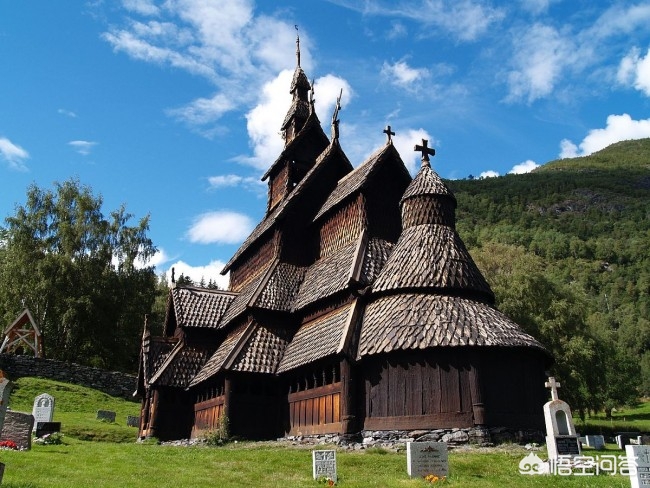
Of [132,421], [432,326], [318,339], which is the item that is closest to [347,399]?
[318,339]

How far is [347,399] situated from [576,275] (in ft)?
442

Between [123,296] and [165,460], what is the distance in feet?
111

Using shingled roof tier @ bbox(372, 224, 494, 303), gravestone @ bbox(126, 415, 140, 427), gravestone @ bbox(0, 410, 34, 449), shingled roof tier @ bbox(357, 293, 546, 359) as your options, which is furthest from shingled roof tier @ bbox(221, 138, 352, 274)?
gravestone @ bbox(0, 410, 34, 449)

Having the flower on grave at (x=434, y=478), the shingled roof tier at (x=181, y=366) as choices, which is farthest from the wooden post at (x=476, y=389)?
the shingled roof tier at (x=181, y=366)

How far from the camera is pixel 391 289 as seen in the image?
19.0m

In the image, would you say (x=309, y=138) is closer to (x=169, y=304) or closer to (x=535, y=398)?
(x=169, y=304)

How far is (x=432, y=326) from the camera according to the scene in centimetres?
1698

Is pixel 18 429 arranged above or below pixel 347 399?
below

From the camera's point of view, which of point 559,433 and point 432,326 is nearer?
point 559,433

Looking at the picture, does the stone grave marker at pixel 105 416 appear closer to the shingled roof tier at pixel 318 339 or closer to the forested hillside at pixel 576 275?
the shingled roof tier at pixel 318 339

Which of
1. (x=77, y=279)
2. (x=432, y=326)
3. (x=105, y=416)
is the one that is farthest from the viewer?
(x=77, y=279)

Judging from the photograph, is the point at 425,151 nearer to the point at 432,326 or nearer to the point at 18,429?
the point at 432,326

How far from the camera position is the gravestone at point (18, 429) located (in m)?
14.5

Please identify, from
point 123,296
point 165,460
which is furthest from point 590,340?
point 123,296
